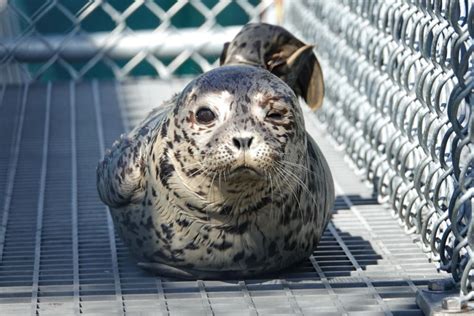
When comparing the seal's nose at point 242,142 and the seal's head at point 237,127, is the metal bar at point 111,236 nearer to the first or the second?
the seal's head at point 237,127

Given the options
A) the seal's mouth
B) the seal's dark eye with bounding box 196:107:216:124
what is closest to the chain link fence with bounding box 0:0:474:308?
the seal's mouth

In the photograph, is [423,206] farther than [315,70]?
No

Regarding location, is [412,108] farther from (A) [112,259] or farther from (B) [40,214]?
(B) [40,214]

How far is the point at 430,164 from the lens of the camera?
392 cm

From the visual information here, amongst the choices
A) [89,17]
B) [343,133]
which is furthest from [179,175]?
[89,17]

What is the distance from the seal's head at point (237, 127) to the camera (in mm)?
3250

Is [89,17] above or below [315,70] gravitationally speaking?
below

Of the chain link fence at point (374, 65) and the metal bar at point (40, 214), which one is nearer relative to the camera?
the chain link fence at point (374, 65)

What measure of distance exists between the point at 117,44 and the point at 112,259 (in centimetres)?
274

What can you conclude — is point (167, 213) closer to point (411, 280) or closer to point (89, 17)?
point (411, 280)

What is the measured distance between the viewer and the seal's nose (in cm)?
324

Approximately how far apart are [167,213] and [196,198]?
0.13 metres

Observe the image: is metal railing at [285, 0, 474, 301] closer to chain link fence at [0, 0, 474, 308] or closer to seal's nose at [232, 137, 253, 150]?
Answer: chain link fence at [0, 0, 474, 308]

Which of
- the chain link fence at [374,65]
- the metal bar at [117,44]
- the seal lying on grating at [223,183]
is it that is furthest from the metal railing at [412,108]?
the metal bar at [117,44]
